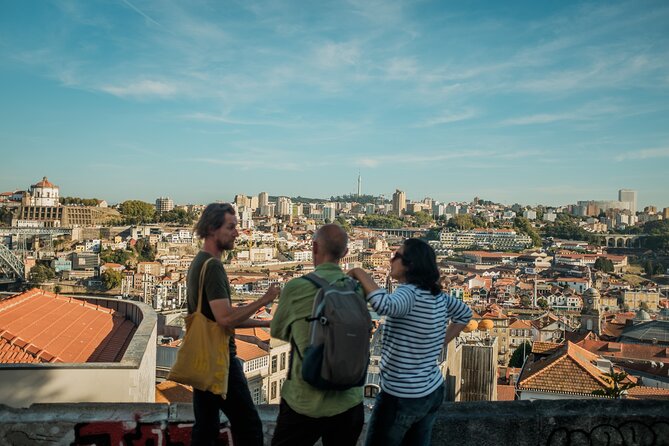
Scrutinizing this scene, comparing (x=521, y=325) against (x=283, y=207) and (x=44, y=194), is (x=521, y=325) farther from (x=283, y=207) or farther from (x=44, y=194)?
(x=283, y=207)

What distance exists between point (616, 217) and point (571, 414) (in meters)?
132

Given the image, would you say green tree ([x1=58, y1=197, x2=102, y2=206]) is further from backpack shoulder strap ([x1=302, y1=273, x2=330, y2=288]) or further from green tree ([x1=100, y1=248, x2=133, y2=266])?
backpack shoulder strap ([x1=302, y1=273, x2=330, y2=288])

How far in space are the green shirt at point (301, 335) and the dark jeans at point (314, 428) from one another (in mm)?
26

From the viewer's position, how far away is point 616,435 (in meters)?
2.20

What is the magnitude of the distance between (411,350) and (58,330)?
Answer: 4.42 meters

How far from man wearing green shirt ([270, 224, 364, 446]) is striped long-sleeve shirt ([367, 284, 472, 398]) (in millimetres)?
132

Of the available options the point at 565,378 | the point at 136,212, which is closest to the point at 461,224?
the point at 136,212

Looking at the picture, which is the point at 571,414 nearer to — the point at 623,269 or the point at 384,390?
the point at 384,390

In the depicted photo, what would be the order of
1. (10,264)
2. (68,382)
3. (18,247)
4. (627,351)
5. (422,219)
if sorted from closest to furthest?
(68,382)
(627,351)
(10,264)
(18,247)
(422,219)

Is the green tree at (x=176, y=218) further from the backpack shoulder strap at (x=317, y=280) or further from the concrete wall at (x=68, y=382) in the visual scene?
the backpack shoulder strap at (x=317, y=280)

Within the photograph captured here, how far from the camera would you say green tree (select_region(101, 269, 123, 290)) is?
159 ft

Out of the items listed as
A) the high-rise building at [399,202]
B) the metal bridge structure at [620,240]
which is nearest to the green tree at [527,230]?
the metal bridge structure at [620,240]

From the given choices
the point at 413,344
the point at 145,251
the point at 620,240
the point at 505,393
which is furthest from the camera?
the point at 620,240

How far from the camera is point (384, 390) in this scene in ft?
5.98
